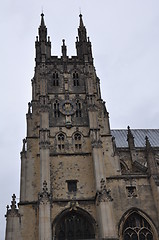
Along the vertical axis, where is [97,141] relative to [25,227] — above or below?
above

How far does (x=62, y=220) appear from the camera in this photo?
29.8 meters

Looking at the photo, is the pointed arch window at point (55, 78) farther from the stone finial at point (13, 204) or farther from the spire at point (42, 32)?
the stone finial at point (13, 204)

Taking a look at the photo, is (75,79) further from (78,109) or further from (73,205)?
(73,205)

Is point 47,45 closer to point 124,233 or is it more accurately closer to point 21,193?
point 21,193

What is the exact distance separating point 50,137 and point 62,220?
8.75 metres

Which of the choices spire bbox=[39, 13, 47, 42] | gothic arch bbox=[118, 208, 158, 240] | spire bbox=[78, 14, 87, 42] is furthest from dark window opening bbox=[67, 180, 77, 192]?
spire bbox=[78, 14, 87, 42]

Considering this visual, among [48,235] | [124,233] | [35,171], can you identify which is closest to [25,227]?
[48,235]

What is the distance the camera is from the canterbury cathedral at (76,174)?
95.2 feet

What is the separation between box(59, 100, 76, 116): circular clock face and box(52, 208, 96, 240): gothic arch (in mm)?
11201

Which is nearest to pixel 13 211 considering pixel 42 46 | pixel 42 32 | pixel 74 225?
pixel 74 225

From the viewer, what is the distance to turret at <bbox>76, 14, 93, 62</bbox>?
137 feet

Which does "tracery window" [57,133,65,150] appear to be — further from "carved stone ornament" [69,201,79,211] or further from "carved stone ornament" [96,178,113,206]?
"carved stone ornament" [96,178,113,206]

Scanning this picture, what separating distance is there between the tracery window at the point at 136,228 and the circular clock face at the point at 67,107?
13.0 m

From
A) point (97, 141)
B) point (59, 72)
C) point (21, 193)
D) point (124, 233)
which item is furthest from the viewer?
point (59, 72)
